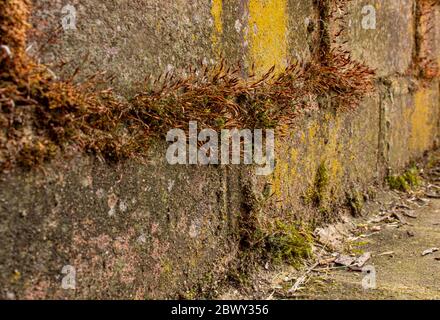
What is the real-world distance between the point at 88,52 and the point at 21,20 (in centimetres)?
25

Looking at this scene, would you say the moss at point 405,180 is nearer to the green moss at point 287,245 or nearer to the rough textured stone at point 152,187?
the rough textured stone at point 152,187

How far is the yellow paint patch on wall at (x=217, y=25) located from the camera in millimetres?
2301

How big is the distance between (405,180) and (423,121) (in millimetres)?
1211

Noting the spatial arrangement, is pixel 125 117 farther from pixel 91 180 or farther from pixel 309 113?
pixel 309 113

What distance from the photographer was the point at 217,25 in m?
2.33

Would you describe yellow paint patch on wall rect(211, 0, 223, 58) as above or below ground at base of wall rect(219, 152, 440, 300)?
above

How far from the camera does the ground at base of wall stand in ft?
7.92

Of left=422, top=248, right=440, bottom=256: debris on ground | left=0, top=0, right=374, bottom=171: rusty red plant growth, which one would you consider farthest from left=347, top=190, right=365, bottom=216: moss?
left=0, top=0, right=374, bottom=171: rusty red plant growth

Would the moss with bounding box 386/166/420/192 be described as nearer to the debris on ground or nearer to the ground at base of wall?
the ground at base of wall

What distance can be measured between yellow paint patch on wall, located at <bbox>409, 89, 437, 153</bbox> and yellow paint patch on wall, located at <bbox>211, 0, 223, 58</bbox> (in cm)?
358

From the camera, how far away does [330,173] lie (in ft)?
11.4

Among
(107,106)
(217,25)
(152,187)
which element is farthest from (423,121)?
(107,106)

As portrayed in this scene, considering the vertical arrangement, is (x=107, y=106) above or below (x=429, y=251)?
above

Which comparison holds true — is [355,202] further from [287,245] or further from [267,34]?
[267,34]
